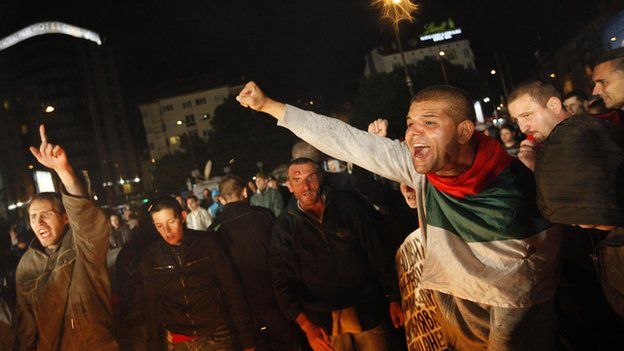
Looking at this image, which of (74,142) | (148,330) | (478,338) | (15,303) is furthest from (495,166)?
(74,142)

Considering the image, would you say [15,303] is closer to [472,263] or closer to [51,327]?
[51,327]

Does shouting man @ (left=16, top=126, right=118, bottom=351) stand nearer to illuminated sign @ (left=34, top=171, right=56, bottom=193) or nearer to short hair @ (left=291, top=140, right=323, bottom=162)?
short hair @ (left=291, top=140, right=323, bottom=162)

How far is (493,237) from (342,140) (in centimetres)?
103

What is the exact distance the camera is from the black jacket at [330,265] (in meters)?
4.12

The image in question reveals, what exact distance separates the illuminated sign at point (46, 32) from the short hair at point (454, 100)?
118001mm

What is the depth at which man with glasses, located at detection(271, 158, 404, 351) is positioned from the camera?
13.4 feet

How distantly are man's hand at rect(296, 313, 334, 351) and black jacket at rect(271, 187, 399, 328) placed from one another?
9 cm

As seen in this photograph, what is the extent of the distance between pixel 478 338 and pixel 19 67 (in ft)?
380

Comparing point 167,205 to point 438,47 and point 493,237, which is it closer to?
point 493,237

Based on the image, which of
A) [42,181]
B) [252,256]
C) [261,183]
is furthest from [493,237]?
[42,181]

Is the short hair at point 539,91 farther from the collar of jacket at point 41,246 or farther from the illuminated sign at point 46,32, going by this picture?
the illuminated sign at point 46,32

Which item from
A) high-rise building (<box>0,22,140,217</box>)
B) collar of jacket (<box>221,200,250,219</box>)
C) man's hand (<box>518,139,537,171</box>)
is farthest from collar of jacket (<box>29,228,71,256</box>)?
high-rise building (<box>0,22,140,217</box>)

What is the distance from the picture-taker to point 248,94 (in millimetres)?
2818

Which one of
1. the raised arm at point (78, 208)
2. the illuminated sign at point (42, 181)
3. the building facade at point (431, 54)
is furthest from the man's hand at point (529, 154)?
the building facade at point (431, 54)
